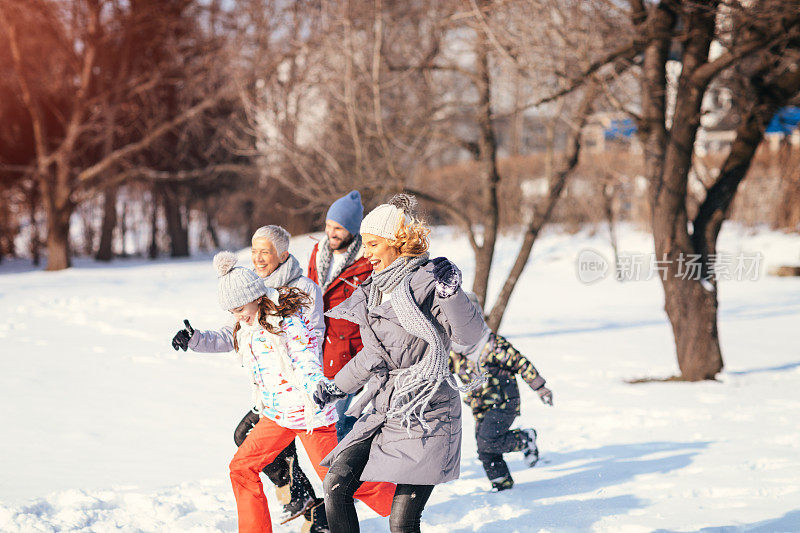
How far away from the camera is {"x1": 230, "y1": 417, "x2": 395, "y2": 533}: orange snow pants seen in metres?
3.20

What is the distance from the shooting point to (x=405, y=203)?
2.88 meters

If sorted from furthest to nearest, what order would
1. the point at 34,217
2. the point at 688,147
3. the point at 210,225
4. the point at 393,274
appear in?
→ the point at 210,225, the point at 34,217, the point at 688,147, the point at 393,274

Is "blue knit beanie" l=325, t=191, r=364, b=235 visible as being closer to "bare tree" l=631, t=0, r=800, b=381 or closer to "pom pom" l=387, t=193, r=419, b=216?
"pom pom" l=387, t=193, r=419, b=216

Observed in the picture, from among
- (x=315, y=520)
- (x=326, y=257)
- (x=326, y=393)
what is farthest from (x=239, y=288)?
(x=315, y=520)

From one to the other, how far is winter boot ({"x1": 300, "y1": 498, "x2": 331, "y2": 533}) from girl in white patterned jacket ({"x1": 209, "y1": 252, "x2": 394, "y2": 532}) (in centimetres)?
38

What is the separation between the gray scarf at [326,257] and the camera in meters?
3.97

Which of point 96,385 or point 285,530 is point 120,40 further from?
point 285,530

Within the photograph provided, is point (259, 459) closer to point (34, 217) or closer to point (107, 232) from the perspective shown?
point (34, 217)

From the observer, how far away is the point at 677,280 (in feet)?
24.5

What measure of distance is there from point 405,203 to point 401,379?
68cm

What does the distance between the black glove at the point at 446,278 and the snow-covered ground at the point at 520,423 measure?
170 centimetres

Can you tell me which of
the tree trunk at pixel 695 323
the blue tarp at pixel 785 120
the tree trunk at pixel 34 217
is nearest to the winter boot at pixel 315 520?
the tree trunk at pixel 695 323

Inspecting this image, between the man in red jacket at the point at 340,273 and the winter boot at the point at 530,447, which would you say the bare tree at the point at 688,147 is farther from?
the man in red jacket at the point at 340,273

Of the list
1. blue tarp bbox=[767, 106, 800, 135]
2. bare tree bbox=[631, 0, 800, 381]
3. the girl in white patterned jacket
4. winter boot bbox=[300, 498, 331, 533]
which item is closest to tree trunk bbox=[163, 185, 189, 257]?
blue tarp bbox=[767, 106, 800, 135]
